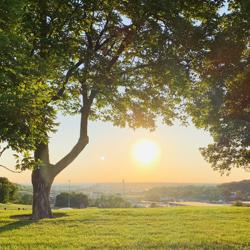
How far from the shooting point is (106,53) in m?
24.1

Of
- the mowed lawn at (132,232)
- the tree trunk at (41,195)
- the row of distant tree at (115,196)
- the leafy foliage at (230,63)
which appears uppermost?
the leafy foliage at (230,63)

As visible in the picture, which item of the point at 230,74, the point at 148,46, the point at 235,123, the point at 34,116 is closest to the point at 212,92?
the point at 235,123

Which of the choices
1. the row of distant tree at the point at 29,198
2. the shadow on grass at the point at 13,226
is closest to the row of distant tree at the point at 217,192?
the row of distant tree at the point at 29,198

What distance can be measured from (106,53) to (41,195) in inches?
325

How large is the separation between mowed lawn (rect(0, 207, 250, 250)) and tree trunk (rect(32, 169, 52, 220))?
6.38 ft

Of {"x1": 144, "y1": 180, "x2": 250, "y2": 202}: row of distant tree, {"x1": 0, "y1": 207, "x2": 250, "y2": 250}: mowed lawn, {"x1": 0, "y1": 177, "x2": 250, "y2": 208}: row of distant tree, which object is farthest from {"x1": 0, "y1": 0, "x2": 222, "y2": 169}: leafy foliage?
{"x1": 144, "y1": 180, "x2": 250, "y2": 202}: row of distant tree

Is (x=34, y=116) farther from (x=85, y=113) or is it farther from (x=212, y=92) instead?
(x=212, y=92)

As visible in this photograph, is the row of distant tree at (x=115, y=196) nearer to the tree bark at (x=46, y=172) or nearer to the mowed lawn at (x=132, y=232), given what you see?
the tree bark at (x=46, y=172)

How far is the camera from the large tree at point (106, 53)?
1855 centimetres

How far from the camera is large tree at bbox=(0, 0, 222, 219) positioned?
18547 millimetres

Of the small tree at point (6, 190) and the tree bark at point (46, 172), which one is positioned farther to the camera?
the small tree at point (6, 190)

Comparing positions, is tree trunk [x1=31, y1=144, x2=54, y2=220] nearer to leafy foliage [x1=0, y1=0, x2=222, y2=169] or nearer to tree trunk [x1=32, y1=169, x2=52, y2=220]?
tree trunk [x1=32, y1=169, x2=52, y2=220]

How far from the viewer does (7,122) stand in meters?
12.3

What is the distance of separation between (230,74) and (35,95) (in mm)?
8588
